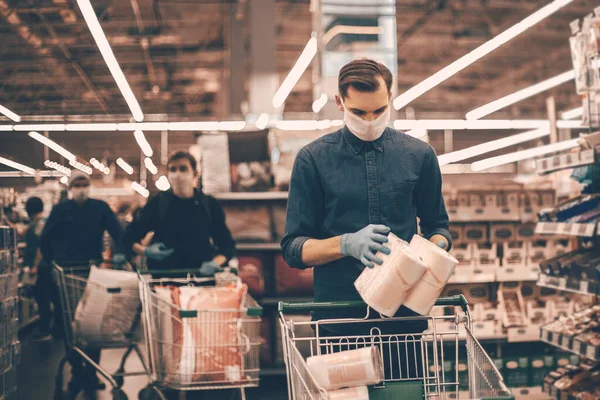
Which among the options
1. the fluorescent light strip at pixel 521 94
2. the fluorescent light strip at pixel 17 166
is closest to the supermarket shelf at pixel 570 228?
the fluorescent light strip at pixel 17 166

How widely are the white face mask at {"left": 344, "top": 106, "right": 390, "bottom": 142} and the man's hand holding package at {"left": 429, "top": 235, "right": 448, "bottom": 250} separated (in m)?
0.37

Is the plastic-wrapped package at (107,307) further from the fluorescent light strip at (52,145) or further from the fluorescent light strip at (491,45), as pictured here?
the fluorescent light strip at (491,45)

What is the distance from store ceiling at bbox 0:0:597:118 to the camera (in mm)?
15148

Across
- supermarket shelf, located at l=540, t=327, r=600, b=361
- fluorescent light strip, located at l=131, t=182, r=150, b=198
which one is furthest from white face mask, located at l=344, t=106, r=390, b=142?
fluorescent light strip, located at l=131, t=182, r=150, b=198

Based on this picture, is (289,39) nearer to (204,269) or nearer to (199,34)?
(199,34)

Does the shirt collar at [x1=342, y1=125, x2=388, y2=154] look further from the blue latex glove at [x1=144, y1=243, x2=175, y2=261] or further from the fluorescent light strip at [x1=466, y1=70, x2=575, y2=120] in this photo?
the fluorescent light strip at [x1=466, y1=70, x2=575, y2=120]

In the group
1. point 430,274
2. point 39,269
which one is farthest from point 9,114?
point 430,274

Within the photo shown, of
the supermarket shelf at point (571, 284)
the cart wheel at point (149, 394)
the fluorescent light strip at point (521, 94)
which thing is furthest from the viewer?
the fluorescent light strip at point (521, 94)

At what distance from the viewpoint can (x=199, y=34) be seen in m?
17.7

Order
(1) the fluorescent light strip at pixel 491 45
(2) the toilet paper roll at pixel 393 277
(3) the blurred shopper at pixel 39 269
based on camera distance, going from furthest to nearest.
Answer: (1) the fluorescent light strip at pixel 491 45 < (3) the blurred shopper at pixel 39 269 < (2) the toilet paper roll at pixel 393 277

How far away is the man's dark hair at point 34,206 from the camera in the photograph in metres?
4.80

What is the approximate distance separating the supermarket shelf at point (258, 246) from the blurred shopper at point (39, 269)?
1.55m

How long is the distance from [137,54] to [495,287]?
1456 centimetres

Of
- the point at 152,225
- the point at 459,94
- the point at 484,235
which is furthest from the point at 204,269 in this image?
→ the point at 459,94
